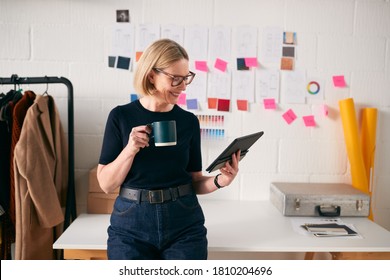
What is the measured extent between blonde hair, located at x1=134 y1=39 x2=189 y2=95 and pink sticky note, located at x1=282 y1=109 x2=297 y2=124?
1029 millimetres

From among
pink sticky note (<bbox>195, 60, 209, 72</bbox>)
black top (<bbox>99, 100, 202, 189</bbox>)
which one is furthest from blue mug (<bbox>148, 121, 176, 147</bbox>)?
pink sticky note (<bbox>195, 60, 209, 72</bbox>)

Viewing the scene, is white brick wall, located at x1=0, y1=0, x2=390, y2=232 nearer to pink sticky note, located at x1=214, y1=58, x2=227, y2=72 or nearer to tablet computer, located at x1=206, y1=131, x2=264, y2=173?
pink sticky note, located at x1=214, y1=58, x2=227, y2=72

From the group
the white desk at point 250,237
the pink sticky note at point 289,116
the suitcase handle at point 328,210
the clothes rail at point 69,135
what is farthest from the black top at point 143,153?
the pink sticky note at point 289,116

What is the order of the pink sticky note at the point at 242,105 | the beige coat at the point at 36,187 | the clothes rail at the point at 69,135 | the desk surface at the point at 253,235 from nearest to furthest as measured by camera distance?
the desk surface at the point at 253,235
the beige coat at the point at 36,187
the clothes rail at the point at 69,135
the pink sticky note at the point at 242,105

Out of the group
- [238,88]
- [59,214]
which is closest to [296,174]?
[238,88]

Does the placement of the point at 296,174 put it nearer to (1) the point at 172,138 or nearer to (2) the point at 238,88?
(2) the point at 238,88

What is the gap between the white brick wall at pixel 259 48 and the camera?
88.4 inches

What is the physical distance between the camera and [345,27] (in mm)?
2305

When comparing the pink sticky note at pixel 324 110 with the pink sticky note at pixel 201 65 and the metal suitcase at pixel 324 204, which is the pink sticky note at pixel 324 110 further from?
the pink sticky note at pixel 201 65

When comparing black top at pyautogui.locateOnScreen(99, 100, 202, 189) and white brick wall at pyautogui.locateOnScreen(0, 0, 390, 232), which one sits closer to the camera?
black top at pyautogui.locateOnScreen(99, 100, 202, 189)

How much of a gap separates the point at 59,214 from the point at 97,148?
0.51 m

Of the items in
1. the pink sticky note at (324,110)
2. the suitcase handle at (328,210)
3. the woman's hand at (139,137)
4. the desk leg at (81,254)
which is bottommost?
the desk leg at (81,254)

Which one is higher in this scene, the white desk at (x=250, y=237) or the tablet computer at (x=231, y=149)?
the tablet computer at (x=231, y=149)

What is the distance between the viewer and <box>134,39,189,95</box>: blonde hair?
1.45m
